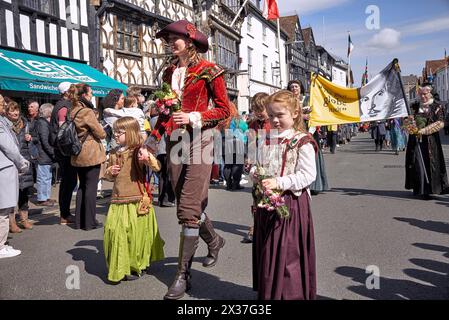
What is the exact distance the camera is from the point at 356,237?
5344 mm

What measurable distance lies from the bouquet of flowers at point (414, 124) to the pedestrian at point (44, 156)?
6.34 metres

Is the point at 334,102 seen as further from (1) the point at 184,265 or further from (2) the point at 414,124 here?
(1) the point at 184,265

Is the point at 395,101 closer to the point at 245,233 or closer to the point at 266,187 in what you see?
the point at 245,233

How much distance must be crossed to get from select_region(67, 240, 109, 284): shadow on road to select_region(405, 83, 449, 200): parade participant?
5.54 m

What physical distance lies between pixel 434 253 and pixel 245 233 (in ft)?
7.23

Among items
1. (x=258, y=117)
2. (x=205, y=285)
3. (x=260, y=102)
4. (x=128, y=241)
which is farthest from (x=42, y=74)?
(x=205, y=285)

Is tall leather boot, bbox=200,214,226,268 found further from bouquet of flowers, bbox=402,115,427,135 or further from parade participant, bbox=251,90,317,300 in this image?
bouquet of flowers, bbox=402,115,427,135

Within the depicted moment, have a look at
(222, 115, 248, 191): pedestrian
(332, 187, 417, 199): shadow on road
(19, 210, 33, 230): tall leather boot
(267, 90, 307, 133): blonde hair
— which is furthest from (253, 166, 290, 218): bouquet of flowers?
(222, 115, 248, 191): pedestrian

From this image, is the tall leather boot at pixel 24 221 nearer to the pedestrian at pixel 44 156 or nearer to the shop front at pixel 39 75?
the pedestrian at pixel 44 156

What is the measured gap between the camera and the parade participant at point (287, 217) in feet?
9.60

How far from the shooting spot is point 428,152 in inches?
307

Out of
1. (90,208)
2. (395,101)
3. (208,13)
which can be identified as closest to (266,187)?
(90,208)

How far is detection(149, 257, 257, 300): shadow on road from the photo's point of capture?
11.8 ft

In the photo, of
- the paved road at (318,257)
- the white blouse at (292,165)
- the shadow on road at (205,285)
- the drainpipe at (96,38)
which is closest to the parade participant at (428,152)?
the paved road at (318,257)
